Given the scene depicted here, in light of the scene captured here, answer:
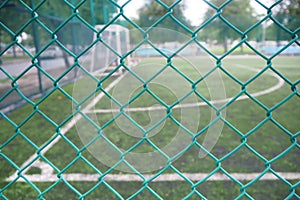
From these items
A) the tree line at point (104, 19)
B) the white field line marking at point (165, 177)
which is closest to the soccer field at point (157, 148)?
the white field line marking at point (165, 177)

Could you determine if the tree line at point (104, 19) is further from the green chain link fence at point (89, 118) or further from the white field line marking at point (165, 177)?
the white field line marking at point (165, 177)

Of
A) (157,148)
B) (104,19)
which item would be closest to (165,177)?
(157,148)

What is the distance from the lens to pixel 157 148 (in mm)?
947

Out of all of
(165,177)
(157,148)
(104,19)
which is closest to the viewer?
(157,148)

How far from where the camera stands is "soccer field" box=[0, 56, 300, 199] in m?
1.01

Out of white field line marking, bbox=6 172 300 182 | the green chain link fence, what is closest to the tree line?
the green chain link fence

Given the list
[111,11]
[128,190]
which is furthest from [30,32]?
[111,11]

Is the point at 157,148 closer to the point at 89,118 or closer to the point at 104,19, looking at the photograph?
the point at 89,118

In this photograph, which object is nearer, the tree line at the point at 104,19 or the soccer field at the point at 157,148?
the tree line at the point at 104,19

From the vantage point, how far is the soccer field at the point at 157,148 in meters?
1.01

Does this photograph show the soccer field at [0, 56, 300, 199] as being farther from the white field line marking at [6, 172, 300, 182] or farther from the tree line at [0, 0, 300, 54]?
the tree line at [0, 0, 300, 54]

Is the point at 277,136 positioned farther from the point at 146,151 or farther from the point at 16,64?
the point at 16,64

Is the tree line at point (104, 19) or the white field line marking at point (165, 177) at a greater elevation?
the tree line at point (104, 19)

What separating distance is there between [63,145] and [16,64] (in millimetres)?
2003
